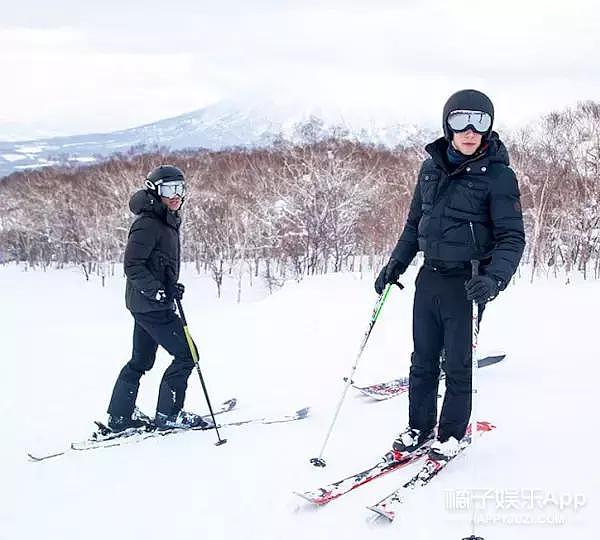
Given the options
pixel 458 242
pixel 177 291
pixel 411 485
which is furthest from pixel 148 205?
pixel 411 485

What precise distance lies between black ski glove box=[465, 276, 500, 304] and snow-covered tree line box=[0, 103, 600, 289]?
33.3 meters

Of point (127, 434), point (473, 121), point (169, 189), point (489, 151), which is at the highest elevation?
point (473, 121)

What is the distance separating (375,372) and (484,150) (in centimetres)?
365

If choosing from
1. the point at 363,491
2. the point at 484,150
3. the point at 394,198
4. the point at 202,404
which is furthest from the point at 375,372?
the point at 394,198

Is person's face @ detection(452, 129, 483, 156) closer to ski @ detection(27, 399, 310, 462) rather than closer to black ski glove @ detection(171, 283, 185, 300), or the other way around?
black ski glove @ detection(171, 283, 185, 300)

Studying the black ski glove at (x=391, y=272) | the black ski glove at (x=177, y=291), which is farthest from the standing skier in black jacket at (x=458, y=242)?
the black ski glove at (x=177, y=291)

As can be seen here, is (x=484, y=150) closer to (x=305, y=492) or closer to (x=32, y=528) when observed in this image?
(x=305, y=492)

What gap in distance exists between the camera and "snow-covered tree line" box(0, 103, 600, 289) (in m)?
37.8

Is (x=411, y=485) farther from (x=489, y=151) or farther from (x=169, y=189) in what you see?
(x=169, y=189)

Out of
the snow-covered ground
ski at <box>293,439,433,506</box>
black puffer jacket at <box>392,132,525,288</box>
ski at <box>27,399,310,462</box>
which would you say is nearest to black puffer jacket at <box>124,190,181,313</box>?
ski at <box>27,399,310,462</box>

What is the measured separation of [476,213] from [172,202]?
95.0 inches

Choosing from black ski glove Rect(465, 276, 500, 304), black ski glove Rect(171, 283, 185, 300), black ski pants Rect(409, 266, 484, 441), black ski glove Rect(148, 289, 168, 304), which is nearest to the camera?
black ski glove Rect(465, 276, 500, 304)

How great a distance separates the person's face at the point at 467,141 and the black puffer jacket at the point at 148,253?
2351 mm

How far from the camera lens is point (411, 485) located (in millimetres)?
3283
